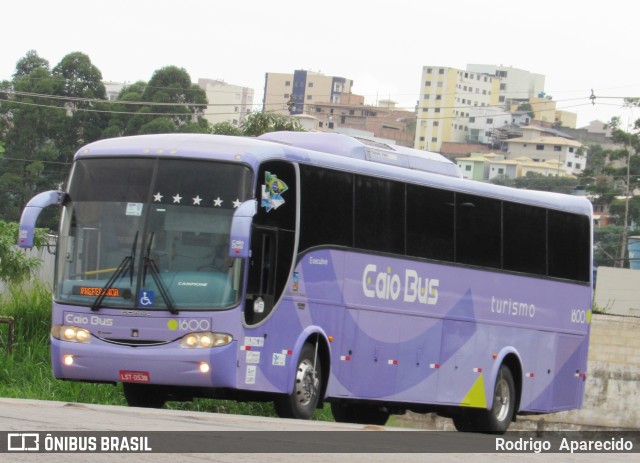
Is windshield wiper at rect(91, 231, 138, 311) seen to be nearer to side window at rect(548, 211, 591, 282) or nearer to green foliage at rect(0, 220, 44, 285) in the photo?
side window at rect(548, 211, 591, 282)

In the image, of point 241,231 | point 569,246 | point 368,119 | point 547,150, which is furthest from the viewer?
point 547,150

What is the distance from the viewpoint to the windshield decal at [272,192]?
1555cm

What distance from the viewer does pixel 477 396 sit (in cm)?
1967

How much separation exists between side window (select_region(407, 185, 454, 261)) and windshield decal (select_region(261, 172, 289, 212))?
9.22 feet

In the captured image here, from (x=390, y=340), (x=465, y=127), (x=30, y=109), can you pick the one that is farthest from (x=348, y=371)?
(x=465, y=127)

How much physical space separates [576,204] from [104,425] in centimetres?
1221

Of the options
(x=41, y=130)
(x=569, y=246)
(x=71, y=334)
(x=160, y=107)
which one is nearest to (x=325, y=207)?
(x=71, y=334)

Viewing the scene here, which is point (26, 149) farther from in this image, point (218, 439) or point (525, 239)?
point (218, 439)

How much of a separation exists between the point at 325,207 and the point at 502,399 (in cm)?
530

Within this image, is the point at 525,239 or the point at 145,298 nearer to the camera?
the point at 145,298

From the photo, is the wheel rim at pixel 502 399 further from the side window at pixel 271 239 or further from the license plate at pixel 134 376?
the license plate at pixel 134 376

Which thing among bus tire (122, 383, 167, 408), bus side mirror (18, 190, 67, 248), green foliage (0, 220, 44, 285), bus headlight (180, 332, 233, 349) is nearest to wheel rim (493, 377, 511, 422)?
bus tire (122, 383, 167, 408)
